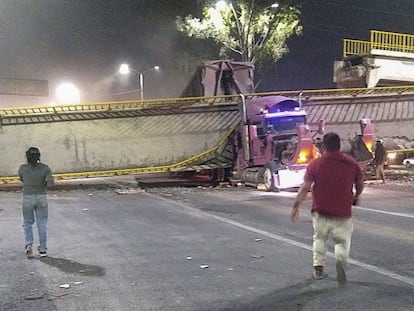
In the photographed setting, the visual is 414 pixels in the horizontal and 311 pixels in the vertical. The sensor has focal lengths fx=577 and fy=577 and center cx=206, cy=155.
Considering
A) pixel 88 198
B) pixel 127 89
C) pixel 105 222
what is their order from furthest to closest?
pixel 127 89
pixel 88 198
pixel 105 222

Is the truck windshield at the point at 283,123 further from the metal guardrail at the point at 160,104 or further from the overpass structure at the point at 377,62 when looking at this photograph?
the overpass structure at the point at 377,62

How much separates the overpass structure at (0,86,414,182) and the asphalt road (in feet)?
22.8

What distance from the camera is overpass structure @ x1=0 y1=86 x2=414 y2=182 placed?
69.2 ft

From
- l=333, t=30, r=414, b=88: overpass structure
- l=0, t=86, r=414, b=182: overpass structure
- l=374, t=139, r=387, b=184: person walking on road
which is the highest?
l=333, t=30, r=414, b=88: overpass structure

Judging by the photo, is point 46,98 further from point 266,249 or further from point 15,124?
point 266,249

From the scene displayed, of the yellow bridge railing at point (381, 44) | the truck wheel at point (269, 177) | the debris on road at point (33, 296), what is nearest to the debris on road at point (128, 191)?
the truck wheel at point (269, 177)

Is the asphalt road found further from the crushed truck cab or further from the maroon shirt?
the crushed truck cab

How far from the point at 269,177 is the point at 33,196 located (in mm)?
10778

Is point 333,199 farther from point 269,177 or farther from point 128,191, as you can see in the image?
point 128,191

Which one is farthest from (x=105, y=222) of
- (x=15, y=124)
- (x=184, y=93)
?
(x=184, y=93)

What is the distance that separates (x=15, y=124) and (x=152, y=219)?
1029 centimetres

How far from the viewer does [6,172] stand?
20938mm

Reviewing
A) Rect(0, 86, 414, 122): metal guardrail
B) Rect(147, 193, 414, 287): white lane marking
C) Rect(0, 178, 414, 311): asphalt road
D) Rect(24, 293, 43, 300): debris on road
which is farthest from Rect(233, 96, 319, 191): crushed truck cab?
Rect(24, 293, 43, 300): debris on road

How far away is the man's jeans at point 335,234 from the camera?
6621mm
